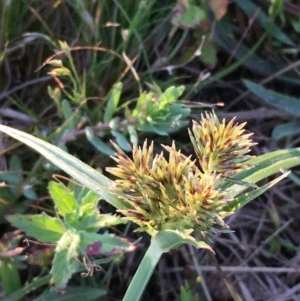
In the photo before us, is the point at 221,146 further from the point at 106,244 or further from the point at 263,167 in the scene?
the point at 106,244

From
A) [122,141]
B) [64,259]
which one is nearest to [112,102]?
[122,141]

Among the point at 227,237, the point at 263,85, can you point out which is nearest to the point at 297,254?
the point at 227,237

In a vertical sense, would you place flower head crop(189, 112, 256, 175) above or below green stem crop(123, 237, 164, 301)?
above

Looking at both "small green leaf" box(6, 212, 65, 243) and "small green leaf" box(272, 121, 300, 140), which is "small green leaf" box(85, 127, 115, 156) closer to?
"small green leaf" box(6, 212, 65, 243)

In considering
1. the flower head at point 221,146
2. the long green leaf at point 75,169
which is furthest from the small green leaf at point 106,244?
the flower head at point 221,146

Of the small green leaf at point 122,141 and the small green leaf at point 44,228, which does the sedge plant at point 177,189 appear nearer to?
the small green leaf at point 44,228

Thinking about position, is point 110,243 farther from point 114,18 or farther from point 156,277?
point 114,18

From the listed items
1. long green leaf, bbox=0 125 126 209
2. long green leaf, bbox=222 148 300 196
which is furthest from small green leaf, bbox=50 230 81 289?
long green leaf, bbox=222 148 300 196
